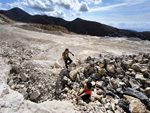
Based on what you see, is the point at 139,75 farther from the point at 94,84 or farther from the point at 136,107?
the point at 94,84

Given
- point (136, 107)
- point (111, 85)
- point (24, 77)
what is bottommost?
point (136, 107)

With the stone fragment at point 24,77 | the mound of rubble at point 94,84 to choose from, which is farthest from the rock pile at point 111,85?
the stone fragment at point 24,77

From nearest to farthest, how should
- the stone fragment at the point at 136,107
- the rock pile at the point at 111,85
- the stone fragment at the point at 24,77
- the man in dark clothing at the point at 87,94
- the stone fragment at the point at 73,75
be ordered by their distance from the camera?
the stone fragment at the point at 136,107, the rock pile at the point at 111,85, the man in dark clothing at the point at 87,94, the stone fragment at the point at 24,77, the stone fragment at the point at 73,75

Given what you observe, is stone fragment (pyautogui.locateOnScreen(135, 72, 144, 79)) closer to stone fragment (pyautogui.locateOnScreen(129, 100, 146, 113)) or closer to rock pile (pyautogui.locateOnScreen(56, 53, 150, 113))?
rock pile (pyautogui.locateOnScreen(56, 53, 150, 113))

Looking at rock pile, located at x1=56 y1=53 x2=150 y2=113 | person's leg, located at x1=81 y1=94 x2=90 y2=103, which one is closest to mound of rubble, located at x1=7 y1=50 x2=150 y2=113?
rock pile, located at x1=56 y1=53 x2=150 y2=113

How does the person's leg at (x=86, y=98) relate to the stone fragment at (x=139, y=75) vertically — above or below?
below

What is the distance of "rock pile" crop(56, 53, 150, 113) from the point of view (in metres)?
3.90

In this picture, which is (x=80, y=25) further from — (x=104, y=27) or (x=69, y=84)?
(x=69, y=84)

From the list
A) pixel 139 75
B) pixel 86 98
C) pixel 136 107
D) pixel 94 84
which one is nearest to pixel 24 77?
pixel 86 98

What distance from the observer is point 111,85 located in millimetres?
5176

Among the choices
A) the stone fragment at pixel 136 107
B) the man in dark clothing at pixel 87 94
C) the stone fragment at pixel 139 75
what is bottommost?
the stone fragment at pixel 136 107

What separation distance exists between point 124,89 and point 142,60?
4196mm

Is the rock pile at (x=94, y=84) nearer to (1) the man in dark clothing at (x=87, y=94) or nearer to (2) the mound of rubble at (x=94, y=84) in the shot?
(2) the mound of rubble at (x=94, y=84)

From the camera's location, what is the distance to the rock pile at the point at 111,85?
3.90 meters
